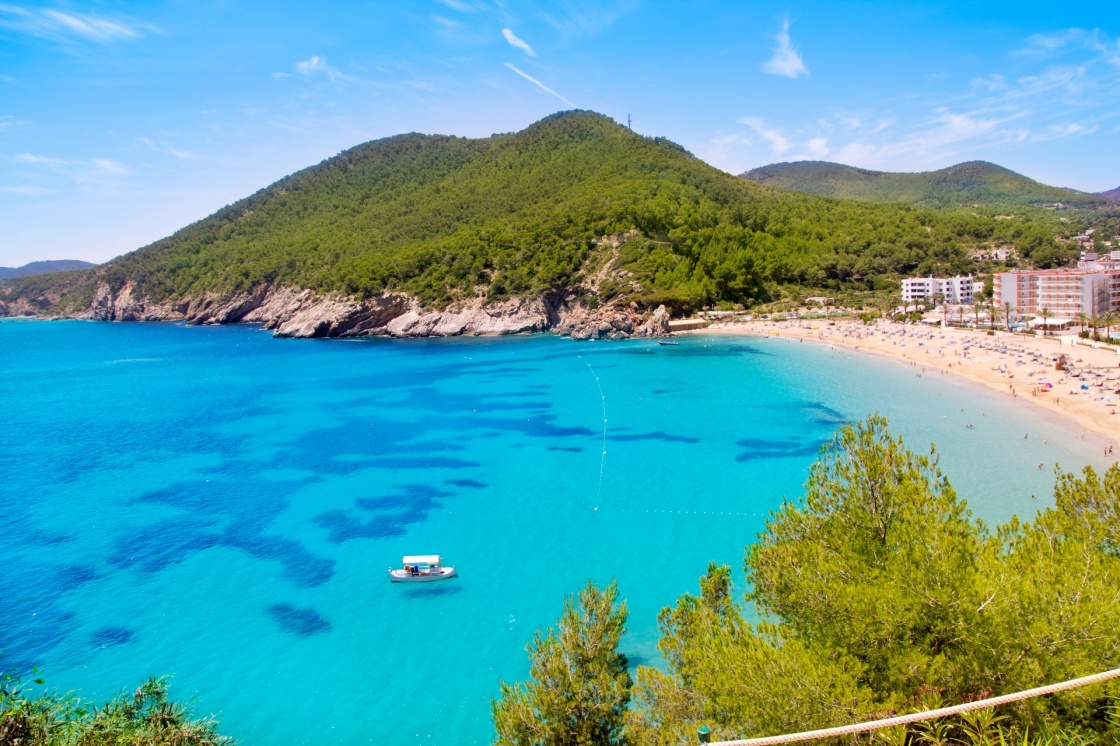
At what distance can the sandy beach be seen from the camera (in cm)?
3503

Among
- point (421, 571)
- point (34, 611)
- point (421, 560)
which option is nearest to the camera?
point (34, 611)

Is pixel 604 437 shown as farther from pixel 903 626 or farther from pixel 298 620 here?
pixel 903 626

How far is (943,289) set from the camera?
79562 mm

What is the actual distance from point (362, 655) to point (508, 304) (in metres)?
70.8

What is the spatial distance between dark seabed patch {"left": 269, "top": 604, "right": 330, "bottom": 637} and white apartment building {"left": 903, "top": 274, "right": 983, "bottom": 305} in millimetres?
80850

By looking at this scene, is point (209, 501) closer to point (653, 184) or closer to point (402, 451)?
point (402, 451)

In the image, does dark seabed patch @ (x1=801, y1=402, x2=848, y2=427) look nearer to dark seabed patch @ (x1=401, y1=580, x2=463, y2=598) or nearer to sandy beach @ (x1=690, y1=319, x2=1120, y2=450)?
sandy beach @ (x1=690, y1=319, x2=1120, y2=450)

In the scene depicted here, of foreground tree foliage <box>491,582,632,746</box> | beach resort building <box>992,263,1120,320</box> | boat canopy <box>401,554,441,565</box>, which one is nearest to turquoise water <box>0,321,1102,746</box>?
boat canopy <box>401,554,441,565</box>

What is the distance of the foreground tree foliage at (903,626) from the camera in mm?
6918

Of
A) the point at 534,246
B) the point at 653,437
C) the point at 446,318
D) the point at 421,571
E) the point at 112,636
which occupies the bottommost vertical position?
the point at 112,636

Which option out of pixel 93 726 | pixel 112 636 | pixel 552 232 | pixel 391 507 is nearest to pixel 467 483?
pixel 391 507

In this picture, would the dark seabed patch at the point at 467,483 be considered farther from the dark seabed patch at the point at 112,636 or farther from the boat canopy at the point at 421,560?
the dark seabed patch at the point at 112,636

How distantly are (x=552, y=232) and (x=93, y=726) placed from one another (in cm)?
8506

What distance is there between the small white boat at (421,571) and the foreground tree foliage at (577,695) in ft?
32.0
